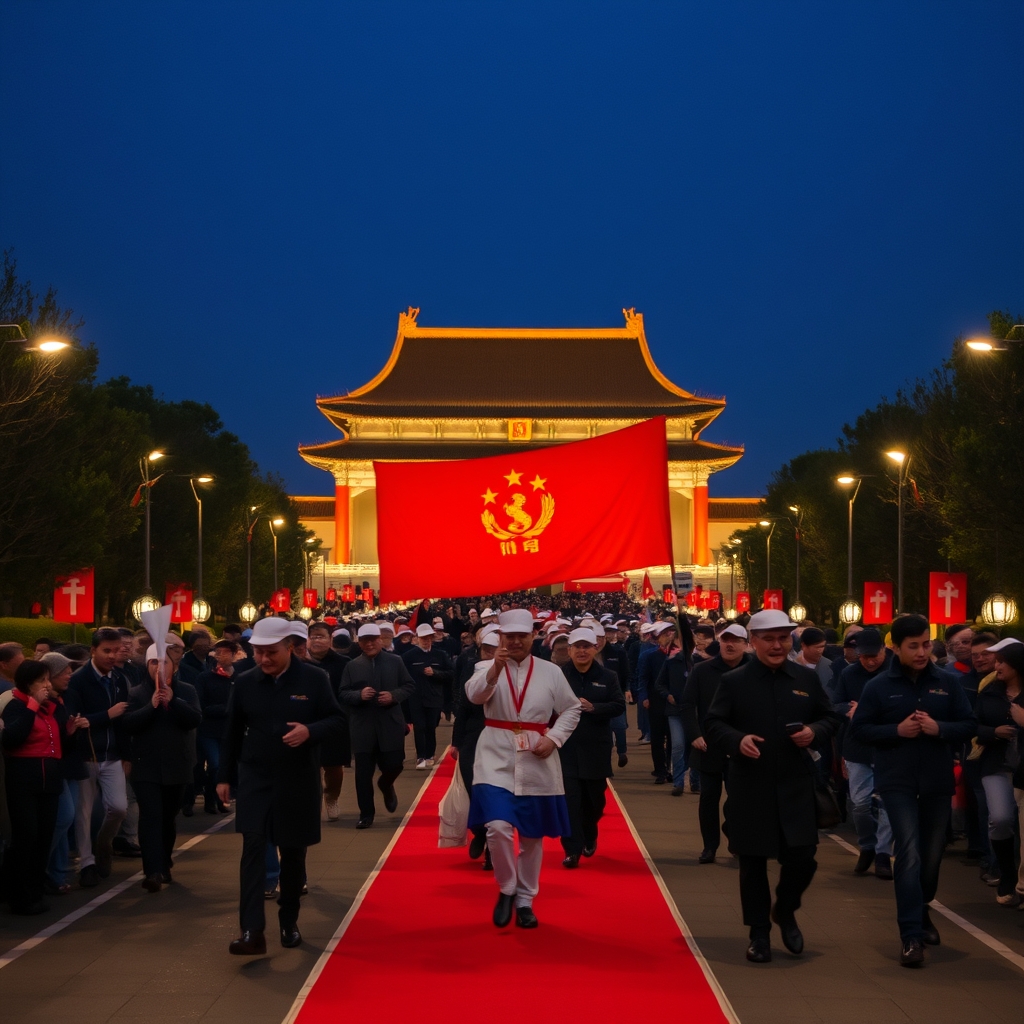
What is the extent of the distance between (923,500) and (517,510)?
33573mm

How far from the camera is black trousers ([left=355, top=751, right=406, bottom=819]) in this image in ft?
44.9

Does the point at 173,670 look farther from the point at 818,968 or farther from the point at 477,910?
the point at 818,968

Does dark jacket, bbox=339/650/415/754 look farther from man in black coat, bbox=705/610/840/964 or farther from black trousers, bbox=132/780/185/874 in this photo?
man in black coat, bbox=705/610/840/964

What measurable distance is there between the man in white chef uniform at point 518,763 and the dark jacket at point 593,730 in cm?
205

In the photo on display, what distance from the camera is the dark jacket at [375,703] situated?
1390 cm

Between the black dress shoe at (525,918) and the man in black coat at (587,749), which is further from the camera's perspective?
the man in black coat at (587,749)

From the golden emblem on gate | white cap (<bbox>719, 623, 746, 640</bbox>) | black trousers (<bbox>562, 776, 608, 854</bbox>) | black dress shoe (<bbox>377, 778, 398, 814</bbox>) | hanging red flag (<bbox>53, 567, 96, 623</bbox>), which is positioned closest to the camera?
the golden emblem on gate

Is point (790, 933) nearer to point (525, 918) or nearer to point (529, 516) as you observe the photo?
point (525, 918)

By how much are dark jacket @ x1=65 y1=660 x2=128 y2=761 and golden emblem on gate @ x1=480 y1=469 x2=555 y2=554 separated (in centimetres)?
287

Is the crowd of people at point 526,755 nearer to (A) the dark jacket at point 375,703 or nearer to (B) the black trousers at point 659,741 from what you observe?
(A) the dark jacket at point 375,703

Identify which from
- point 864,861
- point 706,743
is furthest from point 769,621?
point 864,861

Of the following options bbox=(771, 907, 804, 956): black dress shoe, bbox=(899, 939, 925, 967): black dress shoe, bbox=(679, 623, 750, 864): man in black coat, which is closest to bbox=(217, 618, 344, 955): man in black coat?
bbox=(771, 907, 804, 956): black dress shoe

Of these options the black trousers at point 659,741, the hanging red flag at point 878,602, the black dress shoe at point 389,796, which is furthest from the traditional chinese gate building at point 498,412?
the black dress shoe at point 389,796

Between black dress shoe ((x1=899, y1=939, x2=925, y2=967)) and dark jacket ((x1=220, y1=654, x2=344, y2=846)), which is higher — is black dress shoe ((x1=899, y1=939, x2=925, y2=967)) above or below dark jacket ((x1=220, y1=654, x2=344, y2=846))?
below
